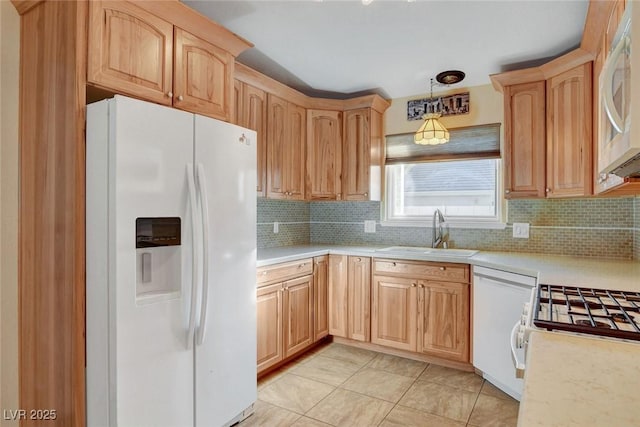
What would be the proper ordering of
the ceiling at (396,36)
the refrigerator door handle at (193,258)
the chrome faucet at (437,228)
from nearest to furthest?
the refrigerator door handle at (193,258) < the ceiling at (396,36) < the chrome faucet at (437,228)

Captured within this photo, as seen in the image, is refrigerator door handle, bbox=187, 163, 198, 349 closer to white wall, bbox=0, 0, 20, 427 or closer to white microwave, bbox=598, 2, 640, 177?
white wall, bbox=0, 0, 20, 427

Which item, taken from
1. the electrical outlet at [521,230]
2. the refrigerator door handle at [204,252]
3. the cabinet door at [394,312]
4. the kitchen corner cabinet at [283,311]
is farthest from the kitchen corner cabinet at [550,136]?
the refrigerator door handle at [204,252]

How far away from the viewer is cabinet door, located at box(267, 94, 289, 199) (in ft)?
9.64

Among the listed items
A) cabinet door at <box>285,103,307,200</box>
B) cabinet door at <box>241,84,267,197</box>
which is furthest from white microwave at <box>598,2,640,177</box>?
cabinet door at <box>285,103,307,200</box>

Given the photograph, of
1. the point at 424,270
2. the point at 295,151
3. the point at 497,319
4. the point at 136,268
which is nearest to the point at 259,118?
the point at 295,151

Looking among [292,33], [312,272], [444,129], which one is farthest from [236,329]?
[444,129]

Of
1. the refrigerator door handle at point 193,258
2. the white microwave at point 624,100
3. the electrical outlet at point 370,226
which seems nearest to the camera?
the white microwave at point 624,100

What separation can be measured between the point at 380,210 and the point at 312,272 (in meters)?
1.07

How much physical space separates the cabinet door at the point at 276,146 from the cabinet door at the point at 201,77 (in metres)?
0.76

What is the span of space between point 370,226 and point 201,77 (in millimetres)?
2264

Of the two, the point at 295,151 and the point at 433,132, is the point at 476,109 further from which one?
the point at 295,151

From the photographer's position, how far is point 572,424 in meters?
0.57

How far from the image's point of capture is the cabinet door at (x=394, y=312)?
9.50ft

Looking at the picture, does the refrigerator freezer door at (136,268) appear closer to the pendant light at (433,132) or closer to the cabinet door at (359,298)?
the cabinet door at (359,298)
